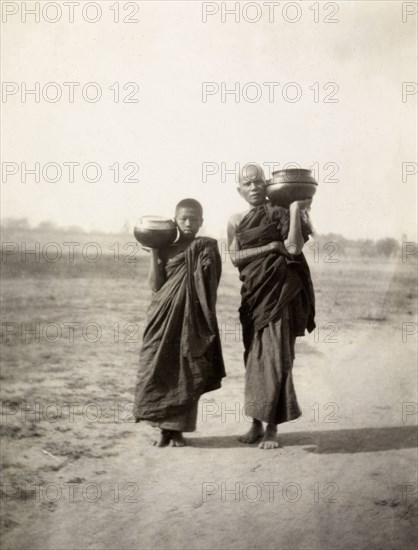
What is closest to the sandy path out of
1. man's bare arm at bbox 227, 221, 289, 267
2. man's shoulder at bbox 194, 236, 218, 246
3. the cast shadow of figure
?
the cast shadow of figure

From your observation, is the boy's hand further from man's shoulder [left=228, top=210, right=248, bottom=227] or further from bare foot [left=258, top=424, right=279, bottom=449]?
bare foot [left=258, top=424, right=279, bottom=449]

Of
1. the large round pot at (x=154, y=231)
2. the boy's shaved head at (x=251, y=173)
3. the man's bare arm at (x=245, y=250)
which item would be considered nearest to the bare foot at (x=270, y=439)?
the man's bare arm at (x=245, y=250)

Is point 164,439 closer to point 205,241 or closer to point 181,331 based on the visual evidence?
point 181,331

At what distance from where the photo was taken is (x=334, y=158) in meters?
3.61

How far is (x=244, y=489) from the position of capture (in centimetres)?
335

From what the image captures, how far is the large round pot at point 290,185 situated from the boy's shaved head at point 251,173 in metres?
0.07

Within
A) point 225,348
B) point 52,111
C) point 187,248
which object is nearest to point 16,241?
point 52,111

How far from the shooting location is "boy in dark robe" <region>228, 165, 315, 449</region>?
3.36 meters

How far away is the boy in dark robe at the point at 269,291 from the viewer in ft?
11.0

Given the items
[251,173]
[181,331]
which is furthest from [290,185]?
[181,331]

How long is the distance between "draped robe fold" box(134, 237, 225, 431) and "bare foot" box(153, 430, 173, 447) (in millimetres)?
69

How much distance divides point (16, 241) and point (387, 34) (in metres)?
2.30

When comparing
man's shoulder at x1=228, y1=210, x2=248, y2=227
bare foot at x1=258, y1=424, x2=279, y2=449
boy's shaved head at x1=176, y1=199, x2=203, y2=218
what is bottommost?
bare foot at x1=258, y1=424, x2=279, y2=449

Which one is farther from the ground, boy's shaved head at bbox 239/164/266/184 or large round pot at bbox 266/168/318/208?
boy's shaved head at bbox 239/164/266/184
